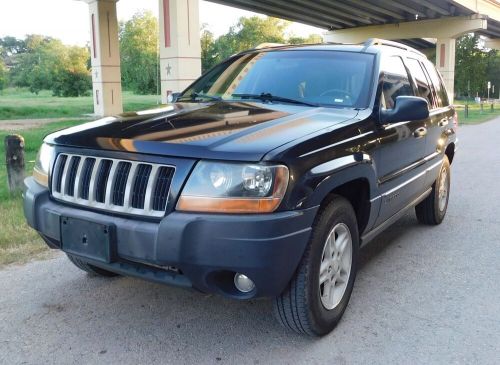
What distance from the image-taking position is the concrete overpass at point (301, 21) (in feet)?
56.6

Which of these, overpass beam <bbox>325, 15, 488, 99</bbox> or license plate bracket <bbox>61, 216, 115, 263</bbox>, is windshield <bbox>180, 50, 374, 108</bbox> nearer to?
license plate bracket <bbox>61, 216, 115, 263</bbox>

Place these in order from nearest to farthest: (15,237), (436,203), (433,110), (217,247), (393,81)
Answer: (217,247)
(393,81)
(15,237)
(433,110)
(436,203)

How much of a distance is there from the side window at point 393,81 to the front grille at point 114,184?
1950 mm

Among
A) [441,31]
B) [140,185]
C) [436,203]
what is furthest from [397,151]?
[441,31]

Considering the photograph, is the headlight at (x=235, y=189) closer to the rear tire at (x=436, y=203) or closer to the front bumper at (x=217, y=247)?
the front bumper at (x=217, y=247)

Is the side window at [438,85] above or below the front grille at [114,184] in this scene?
above

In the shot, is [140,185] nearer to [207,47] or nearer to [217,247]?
[217,247]

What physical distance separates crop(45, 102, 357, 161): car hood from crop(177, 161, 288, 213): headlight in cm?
7

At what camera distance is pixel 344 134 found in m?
3.23

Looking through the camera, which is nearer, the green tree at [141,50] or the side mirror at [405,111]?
the side mirror at [405,111]

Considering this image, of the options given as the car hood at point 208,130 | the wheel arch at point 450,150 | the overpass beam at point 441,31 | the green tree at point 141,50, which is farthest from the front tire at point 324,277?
the green tree at point 141,50

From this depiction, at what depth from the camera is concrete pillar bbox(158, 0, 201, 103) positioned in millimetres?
16938

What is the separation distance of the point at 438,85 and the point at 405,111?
2.29 metres

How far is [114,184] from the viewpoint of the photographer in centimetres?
287
